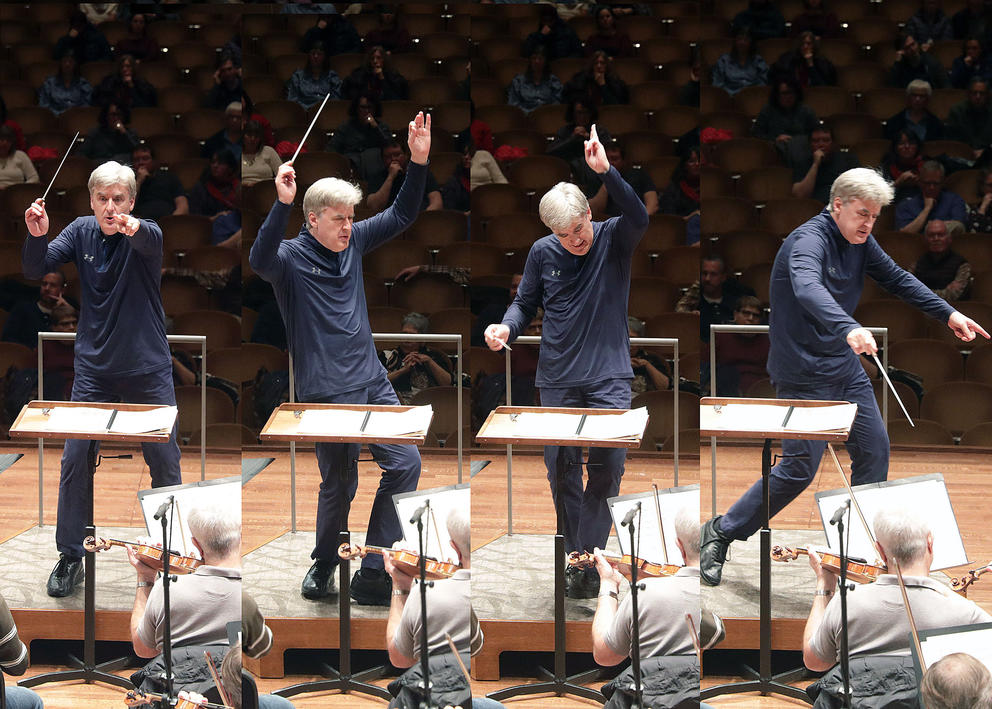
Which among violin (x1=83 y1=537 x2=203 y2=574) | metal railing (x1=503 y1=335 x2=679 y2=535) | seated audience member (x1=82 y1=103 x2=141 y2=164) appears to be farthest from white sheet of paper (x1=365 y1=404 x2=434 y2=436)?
seated audience member (x1=82 y1=103 x2=141 y2=164)

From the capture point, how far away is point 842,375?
9.64ft

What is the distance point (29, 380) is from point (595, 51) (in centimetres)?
201

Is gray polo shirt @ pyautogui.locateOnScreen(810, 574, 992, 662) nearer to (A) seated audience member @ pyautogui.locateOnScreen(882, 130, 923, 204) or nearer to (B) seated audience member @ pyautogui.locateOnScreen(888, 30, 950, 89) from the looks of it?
(A) seated audience member @ pyautogui.locateOnScreen(882, 130, 923, 204)

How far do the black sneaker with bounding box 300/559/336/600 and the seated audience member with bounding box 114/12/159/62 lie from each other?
1.67m

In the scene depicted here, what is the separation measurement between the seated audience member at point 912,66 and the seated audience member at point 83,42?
2.35 m

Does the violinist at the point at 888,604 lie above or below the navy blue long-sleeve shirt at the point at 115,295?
below

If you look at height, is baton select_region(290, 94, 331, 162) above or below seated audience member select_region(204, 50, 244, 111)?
below

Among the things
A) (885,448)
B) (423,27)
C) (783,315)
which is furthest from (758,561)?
(423,27)

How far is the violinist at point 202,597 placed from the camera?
287cm

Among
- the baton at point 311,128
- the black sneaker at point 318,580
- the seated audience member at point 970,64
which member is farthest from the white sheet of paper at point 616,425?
the seated audience member at point 970,64

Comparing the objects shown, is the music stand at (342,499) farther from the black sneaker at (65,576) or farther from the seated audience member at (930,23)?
the seated audience member at (930,23)

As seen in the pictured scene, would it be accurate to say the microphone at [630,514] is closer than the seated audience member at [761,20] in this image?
Yes

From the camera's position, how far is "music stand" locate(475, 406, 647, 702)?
8.35ft

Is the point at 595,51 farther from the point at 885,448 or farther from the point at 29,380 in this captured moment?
the point at 29,380
